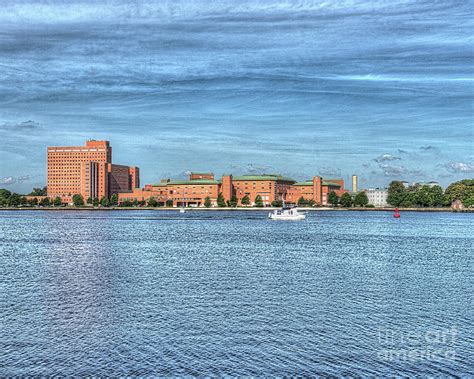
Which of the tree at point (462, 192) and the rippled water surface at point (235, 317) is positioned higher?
the tree at point (462, 192)

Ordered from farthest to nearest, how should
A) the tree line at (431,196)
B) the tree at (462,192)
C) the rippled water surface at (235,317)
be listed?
the tree line at (431,196), the tree at (462,192), the rippled water surface at (235,317)

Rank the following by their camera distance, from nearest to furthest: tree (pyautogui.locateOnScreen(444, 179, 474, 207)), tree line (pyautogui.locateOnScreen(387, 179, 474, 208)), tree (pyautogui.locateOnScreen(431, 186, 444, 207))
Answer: tree (pyautogui.locateOnScreen(444, 179, 474, 207)) → tree line (pyautogui.locateOnScreen(387, 179, 474, 208)) → tree (pyautogui.locateOnScreen(431, 186, 444, 207))

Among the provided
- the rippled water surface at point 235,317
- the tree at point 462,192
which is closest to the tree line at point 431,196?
the tree at point 462,192

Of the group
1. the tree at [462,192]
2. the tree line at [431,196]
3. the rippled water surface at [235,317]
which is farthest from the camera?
the tree line at [431,196]

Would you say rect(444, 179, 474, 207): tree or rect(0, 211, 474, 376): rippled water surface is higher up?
rect(444, 179, 474, 207): tree

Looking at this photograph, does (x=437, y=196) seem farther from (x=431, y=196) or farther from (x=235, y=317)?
(x=235, y=317)

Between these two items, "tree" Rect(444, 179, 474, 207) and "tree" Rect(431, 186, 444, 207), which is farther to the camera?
"tree" Rect(431, 186, 444, 207)

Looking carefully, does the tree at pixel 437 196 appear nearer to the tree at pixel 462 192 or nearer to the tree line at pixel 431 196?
the tree line at pixel 431 196

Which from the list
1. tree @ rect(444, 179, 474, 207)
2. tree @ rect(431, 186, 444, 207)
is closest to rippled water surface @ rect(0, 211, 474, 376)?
tree @ rect(444, 179, 474, 207)

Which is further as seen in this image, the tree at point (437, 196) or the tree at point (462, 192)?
the tree at point (437, 196)

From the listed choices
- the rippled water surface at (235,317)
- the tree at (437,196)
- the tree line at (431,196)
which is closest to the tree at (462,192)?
the tree line at (431,196)

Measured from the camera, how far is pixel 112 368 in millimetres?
14750

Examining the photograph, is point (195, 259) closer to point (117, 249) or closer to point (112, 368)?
point (117, 249)

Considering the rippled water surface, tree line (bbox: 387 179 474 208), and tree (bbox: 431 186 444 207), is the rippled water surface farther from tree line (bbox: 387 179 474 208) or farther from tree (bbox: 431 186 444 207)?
tree (bbox: 431 186 444 207)
